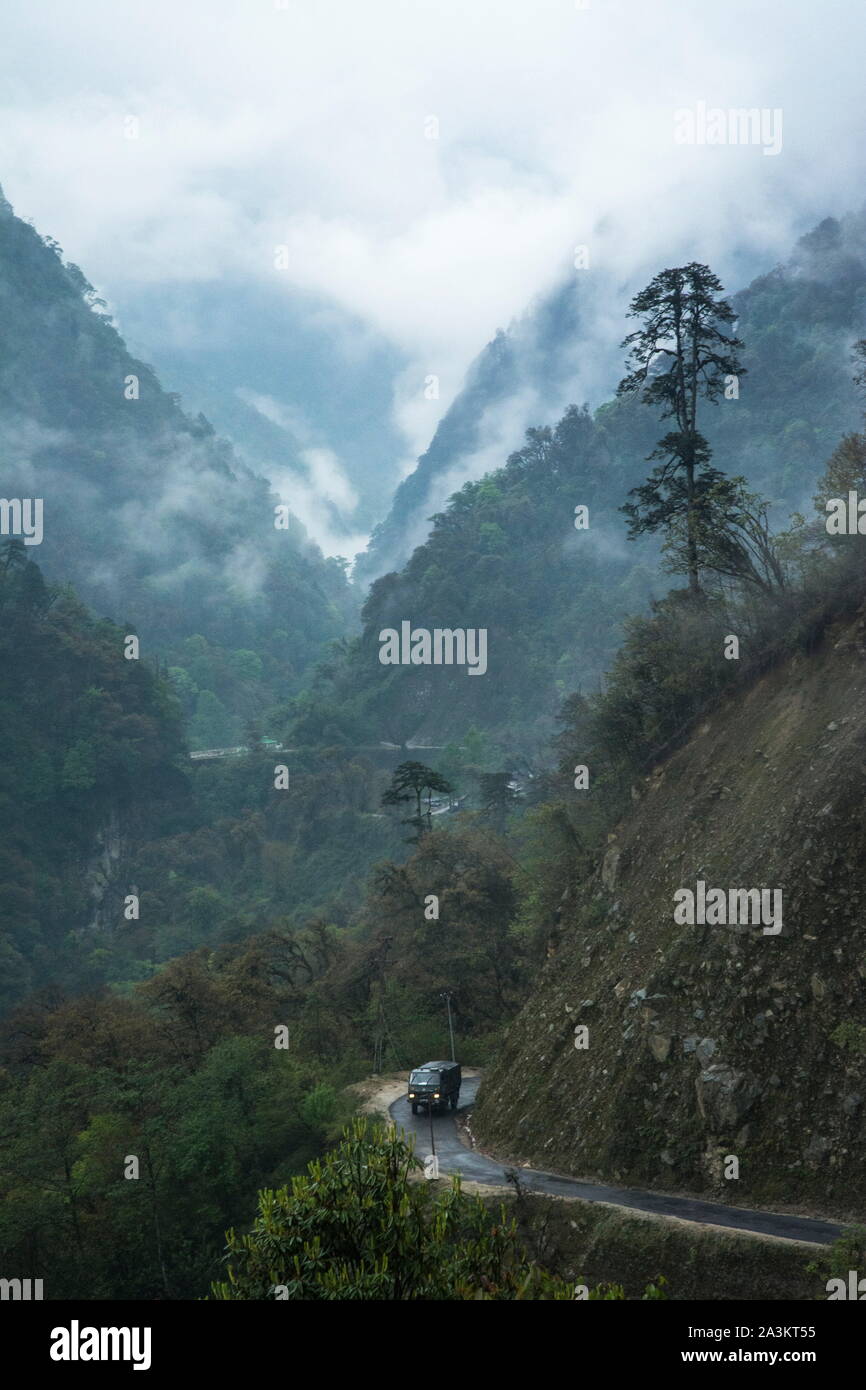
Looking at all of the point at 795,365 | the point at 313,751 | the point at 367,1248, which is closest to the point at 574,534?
the point at 795,365

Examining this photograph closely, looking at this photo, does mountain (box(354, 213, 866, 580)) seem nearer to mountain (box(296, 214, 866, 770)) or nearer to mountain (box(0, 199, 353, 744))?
mountain (box(296, 214, 866, 770))

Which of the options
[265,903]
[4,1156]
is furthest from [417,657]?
[4,1156]

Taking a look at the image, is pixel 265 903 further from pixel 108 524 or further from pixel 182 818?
pixel 108 524

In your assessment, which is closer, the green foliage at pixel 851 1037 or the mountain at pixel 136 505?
the green foliage at pixel 851 1037

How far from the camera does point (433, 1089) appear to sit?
28.9 meters

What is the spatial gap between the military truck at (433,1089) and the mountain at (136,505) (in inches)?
5051

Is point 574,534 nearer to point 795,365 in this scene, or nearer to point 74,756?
point 795,365

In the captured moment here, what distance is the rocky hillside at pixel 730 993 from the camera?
18.2 metres

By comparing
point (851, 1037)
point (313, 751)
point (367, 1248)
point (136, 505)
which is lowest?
point (367, 1248)

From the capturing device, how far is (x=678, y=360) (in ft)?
108

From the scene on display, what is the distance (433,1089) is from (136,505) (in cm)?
16524

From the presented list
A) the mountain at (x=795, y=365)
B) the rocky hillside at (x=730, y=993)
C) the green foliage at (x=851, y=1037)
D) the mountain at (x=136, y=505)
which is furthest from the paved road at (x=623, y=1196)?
the mountain at (x=136, y=505)

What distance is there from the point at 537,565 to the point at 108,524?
3212 inches

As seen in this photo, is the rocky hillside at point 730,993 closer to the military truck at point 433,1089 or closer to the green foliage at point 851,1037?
the green foliage at point 851,1037
